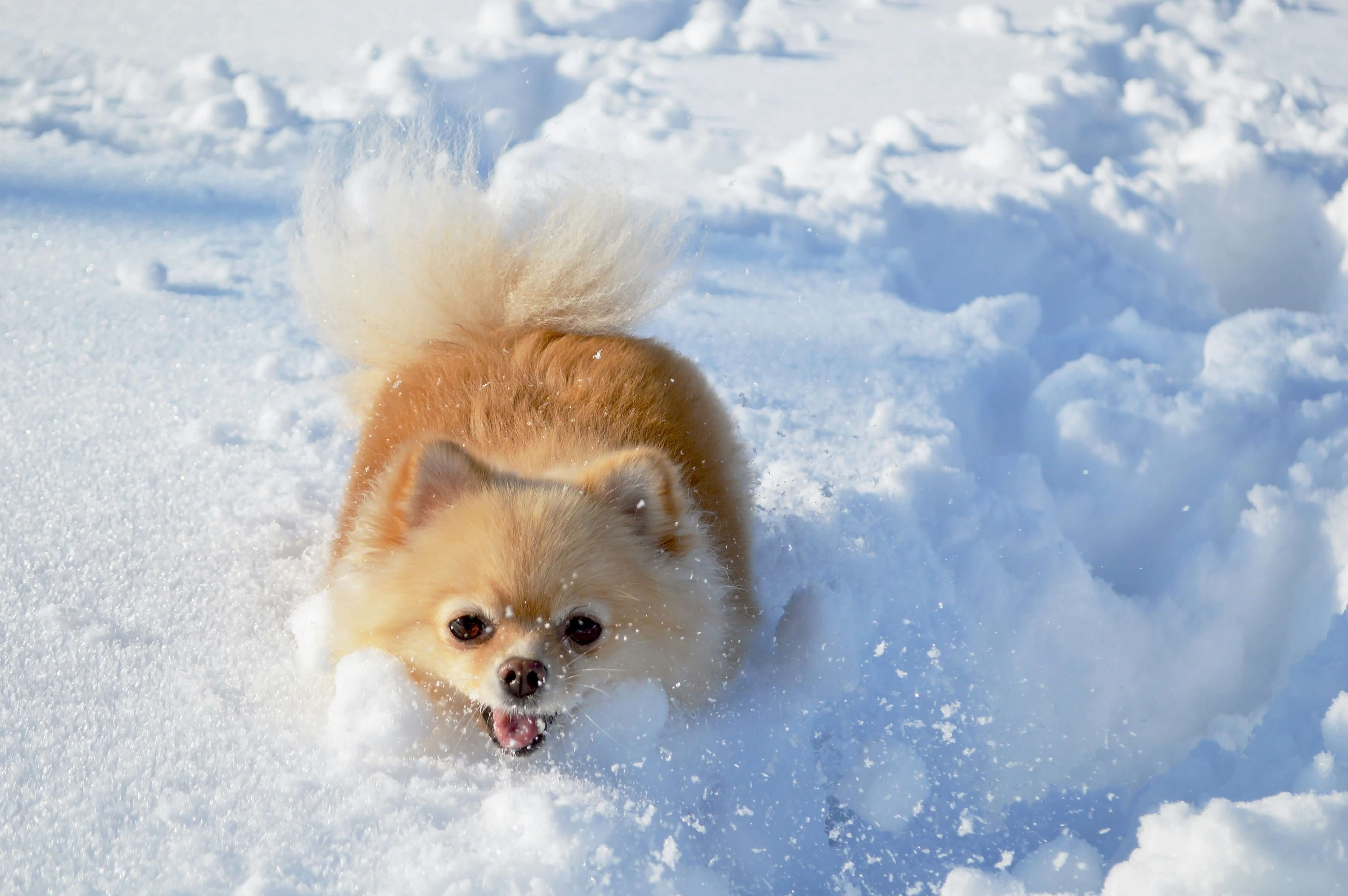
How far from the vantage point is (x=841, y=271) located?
13.7 ft

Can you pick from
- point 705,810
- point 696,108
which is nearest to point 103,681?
point 705,810

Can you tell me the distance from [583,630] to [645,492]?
1.05 feet

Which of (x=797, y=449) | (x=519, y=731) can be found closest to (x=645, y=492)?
(x=519, y=731)

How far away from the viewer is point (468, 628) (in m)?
1.98

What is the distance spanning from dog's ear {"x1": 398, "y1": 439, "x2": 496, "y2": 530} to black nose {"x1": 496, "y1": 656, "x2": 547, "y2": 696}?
39 cm

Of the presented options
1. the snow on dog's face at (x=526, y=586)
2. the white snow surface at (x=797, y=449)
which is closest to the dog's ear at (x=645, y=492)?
the snow on dog's face at (x=526, y=586)

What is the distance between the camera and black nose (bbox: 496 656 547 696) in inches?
73.9

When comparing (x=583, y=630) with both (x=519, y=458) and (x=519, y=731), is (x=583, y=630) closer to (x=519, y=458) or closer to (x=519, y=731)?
(x=519, y=731)

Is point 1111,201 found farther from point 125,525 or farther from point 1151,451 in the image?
point 125,525

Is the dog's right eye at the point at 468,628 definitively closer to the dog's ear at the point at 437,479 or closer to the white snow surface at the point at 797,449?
the white snow surface at the point at 797,449

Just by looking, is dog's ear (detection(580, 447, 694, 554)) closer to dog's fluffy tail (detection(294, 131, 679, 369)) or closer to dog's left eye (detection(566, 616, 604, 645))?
dog's left eye (detection(566, 616, 604, 645))

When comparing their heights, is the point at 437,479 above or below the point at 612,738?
above

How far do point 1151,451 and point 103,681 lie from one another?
304 cm

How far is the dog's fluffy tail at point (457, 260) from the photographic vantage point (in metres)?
2.76
